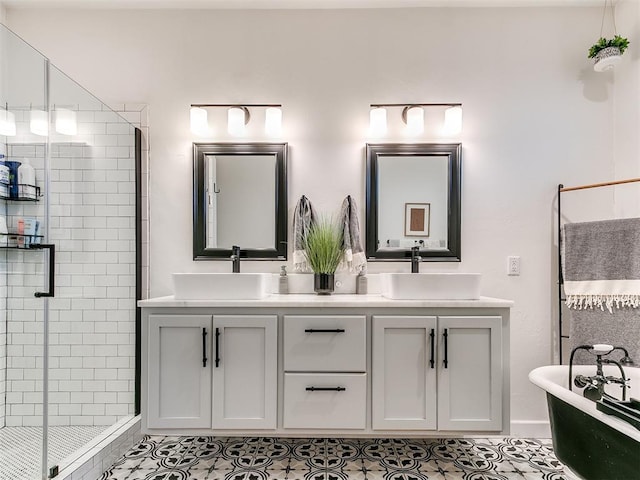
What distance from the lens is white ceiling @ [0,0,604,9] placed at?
239 centimetres

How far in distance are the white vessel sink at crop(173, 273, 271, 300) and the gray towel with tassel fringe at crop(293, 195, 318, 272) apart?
1.38 ft

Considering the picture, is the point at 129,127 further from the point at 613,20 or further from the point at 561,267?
the point at 613,20

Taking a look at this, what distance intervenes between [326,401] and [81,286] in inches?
56.3

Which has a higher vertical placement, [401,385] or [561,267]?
[561,267]

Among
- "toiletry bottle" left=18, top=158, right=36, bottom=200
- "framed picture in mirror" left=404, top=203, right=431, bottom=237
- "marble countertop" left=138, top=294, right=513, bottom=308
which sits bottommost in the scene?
"marble countertop" left=138, top=294, right=513, bottom=308

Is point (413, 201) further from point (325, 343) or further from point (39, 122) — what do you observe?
point (39, 122)

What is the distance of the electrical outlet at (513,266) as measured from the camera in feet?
7.79

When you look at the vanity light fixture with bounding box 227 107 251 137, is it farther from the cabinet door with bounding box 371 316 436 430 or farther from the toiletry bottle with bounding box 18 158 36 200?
the cabinet door with bounding box 371 316 436 430

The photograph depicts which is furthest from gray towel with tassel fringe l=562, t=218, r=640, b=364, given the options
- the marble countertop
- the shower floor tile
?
the shower floor tile

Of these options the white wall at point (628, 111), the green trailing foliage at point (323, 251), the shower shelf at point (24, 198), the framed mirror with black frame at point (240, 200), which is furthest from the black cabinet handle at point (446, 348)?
the shower shelf at point (24, 198)

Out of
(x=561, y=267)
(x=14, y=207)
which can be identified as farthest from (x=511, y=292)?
(x=14, y=207)

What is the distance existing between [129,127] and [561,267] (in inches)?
112

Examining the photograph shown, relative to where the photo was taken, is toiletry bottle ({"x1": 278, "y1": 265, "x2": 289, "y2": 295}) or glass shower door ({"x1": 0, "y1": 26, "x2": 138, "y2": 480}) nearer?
glass shower door ({"x1": 0, "y1": 26, "x2": 138, "y2": 480})

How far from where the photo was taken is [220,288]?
1.96 m
